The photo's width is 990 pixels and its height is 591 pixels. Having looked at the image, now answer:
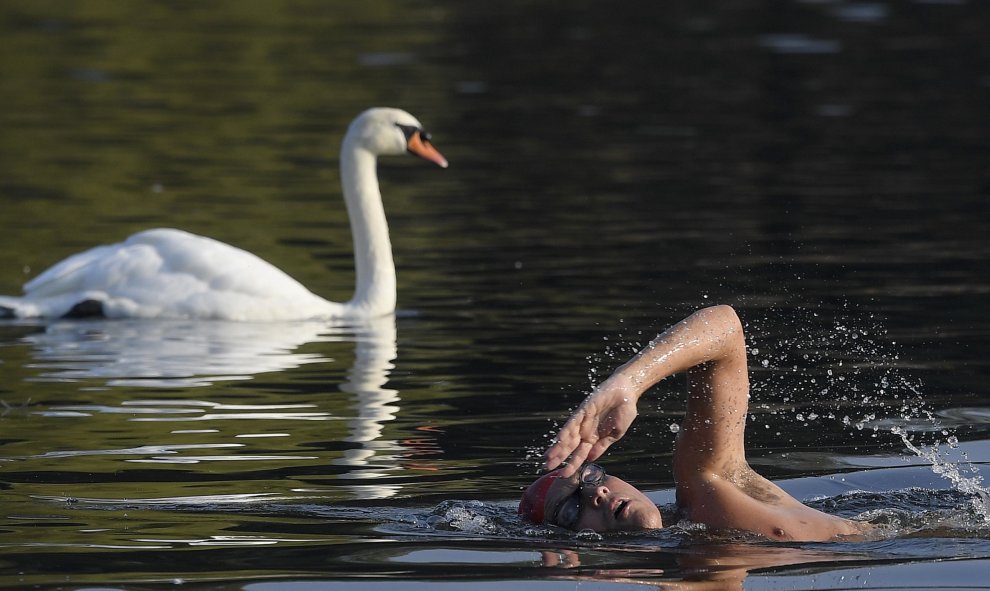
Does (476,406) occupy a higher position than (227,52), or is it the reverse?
(227,52)

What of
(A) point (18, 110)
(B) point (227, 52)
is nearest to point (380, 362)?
(A) point (18, 110)

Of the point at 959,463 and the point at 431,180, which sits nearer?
the point at 959,463

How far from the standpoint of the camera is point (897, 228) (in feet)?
56.5

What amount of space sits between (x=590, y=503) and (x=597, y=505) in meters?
0.06

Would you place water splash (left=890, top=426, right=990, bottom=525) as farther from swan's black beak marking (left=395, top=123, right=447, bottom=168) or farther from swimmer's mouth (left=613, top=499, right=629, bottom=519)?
swan's black beak marking (left=395, top=123, right=447, bottom=168)

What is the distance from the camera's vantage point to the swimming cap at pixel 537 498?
7.74 m

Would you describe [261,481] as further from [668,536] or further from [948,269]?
[948,269]

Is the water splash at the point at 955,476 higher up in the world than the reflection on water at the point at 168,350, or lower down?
lower down

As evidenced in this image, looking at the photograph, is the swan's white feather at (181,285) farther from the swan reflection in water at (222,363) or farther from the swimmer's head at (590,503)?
the swimmer's head at (590,503)

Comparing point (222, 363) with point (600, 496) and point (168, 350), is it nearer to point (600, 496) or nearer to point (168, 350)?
point (168, 350)

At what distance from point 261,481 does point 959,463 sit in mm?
3316

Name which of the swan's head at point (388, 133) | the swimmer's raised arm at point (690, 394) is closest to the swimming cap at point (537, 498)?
the swimmer's raised arm at point (690, 394)

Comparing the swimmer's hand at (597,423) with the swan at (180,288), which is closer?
the swimmer's hand at (597,423)

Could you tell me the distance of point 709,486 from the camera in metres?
7.73
